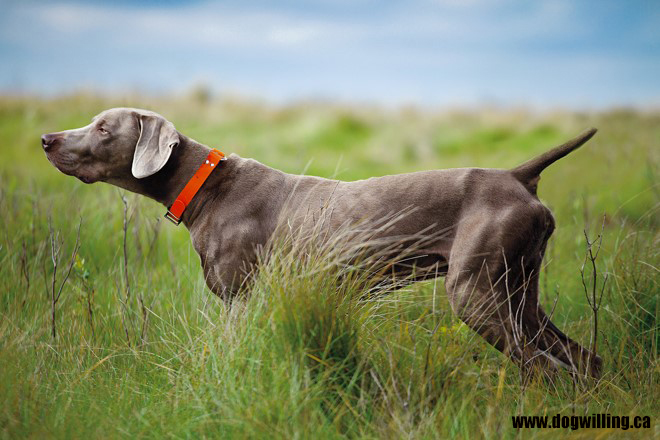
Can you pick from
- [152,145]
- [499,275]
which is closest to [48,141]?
[152,145]

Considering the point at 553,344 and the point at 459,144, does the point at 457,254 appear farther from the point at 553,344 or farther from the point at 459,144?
the point at 459,144

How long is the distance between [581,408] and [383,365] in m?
0.94

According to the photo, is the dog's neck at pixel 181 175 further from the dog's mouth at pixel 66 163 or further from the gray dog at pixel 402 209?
the dog's mouth at pixel 66 163

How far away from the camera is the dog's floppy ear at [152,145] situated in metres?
3.63

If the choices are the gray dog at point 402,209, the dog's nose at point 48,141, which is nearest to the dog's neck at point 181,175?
the gray dog at point 402,209

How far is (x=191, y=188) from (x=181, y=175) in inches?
5.0

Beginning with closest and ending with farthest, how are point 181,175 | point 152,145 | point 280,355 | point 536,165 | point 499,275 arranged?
point 280,355 < point 499,275 < point 536,165 < point 152,145 < point 181,175

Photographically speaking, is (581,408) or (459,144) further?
(459,144)

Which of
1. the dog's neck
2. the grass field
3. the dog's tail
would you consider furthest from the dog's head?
the dog's tail

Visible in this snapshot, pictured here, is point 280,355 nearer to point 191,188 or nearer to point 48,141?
point 191,188

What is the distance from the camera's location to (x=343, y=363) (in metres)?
2.81

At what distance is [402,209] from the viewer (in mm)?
3479

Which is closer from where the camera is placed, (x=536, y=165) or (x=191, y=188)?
(x=536, y=165)

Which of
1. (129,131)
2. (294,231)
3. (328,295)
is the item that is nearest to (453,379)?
(328,295)
